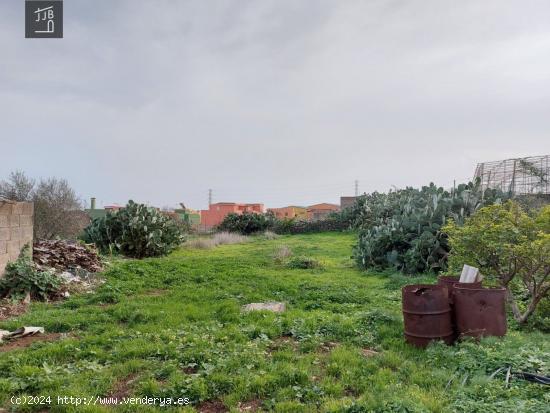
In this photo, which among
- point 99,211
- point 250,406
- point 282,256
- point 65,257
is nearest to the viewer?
point 250,406

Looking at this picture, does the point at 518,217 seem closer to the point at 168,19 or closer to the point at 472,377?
the point at 472,377

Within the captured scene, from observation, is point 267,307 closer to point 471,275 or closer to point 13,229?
point 471,275

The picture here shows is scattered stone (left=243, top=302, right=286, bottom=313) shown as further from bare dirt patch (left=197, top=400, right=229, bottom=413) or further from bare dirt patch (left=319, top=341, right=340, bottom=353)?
bare dirt patch (left=197, top=400, right=229, bottom=413)

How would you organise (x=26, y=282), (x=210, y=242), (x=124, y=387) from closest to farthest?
(x=124, y=387) → (x=26, y=282) → (x=210, y=242)

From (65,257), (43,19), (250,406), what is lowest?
(250,406)

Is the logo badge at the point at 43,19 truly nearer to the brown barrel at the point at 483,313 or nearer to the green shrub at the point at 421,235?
the brown barrel at the point at 483,313

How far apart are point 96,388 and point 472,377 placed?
310 centimetres

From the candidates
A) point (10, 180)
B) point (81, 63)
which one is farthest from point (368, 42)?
point (10, 180)

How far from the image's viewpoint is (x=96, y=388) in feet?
10.0

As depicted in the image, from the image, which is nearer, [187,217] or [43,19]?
A: [43,19]

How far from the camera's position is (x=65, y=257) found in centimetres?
833

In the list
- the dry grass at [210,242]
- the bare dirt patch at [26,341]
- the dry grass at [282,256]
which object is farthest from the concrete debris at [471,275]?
the dry grass at [210,242]

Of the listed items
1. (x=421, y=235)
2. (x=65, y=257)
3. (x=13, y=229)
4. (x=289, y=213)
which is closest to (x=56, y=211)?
(x=65, y=257)

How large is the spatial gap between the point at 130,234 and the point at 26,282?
6.11 m
